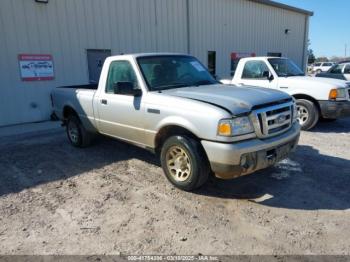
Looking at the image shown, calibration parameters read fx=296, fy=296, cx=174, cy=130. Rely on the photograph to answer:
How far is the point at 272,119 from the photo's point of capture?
3836 millimetres

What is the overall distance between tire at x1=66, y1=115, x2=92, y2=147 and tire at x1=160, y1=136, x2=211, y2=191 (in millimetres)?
2644

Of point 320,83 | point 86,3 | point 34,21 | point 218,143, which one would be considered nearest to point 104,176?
point 218,143

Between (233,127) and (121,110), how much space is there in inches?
83.1

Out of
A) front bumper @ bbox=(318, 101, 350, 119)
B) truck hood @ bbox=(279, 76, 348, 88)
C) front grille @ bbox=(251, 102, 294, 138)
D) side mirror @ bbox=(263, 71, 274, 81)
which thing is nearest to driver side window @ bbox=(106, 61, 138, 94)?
front grille @ bbox=(251, 102, 294, 138)

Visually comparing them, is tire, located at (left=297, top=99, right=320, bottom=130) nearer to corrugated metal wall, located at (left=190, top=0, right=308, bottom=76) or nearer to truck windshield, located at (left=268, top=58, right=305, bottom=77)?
truck windshield, located at (left=268, top=58, right=305, bottom=77)

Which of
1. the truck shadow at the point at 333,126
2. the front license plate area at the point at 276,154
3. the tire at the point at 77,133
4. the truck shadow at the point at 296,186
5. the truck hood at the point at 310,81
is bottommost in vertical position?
the truck shadow at the point at 333,126

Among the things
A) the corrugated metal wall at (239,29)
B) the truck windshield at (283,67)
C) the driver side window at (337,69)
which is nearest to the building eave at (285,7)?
the corrugated metal wall at (239,29)

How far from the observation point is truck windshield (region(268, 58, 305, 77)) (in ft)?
26.1

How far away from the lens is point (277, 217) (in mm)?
3477

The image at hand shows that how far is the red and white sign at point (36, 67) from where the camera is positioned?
8.95 meters

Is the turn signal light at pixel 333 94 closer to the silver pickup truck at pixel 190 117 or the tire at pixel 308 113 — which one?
the tire at pixel 308 113

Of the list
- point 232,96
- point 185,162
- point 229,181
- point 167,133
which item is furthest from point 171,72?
point 229,181

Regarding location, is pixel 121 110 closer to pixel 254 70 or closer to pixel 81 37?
pixel 254 70

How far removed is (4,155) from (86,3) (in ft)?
Answer: 20.2
